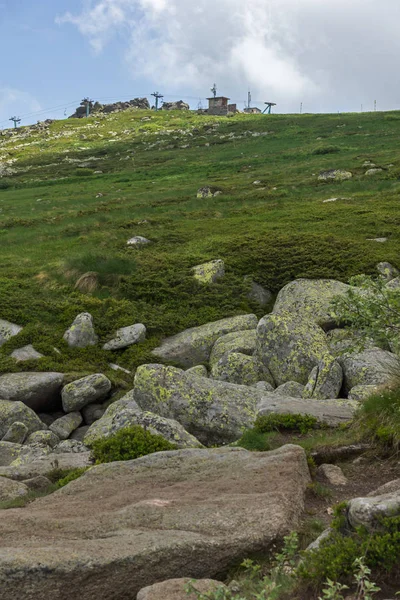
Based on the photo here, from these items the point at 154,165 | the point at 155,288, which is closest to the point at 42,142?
the point at 154,165

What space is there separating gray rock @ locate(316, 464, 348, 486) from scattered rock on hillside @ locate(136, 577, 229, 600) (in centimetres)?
439

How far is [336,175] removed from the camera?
58281 mm

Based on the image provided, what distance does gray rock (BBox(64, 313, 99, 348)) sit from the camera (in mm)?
26547

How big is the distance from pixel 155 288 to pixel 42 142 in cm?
13835

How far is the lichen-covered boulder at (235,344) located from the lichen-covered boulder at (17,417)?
7.24 meters

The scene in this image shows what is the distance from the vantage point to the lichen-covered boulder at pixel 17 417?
2030cm

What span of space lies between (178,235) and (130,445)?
27.1m

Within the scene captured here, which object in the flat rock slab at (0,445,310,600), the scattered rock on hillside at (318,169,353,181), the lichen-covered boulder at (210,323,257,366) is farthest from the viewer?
the scattered rock on hillside at (318,169,353,181)

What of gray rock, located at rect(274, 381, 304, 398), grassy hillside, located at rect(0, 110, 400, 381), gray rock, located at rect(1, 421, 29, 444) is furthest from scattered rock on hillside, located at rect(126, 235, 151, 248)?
gray rock, located at rect(274, 381, 304, 398)

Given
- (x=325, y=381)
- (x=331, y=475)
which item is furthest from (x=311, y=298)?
(x=331, y=475)

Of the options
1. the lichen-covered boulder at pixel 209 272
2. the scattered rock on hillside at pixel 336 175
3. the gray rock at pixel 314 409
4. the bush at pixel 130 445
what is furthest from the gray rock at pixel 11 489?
the scattered rock on hillside at pixel 336 175

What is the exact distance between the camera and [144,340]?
2662cm

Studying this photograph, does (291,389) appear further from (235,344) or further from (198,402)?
(235,344)

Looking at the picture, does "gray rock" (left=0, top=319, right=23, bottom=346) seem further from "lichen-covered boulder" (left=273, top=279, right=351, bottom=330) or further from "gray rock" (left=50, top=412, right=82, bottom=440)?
"lichen-covered boulder" (left=273, top=279, right=351, bottom=330)
